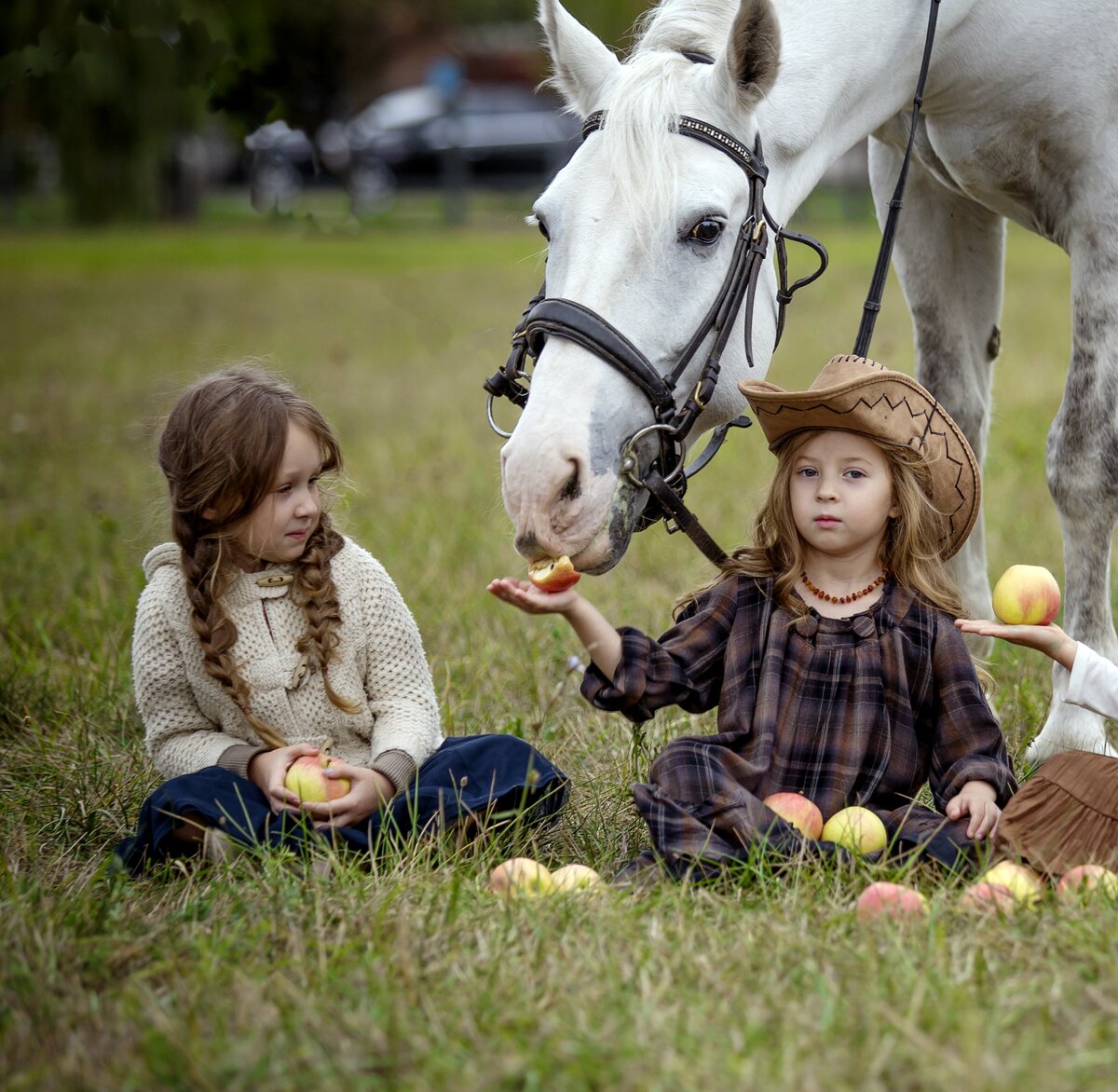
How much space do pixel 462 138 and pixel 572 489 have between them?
2786 cm

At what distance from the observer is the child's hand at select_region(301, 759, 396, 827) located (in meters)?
2.62

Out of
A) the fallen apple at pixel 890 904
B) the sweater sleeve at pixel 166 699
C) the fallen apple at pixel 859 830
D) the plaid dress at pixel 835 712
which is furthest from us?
the sweater sleeve at pixel 166 699

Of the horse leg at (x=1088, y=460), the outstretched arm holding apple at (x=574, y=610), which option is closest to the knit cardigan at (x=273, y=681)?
the outstretched arm holding apple at (x=574, y=610)

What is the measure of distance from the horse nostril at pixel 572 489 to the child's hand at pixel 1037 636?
2.42ft

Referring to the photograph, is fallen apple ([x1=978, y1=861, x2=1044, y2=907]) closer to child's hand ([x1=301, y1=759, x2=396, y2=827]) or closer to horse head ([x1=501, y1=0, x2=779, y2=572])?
horse head ([x1=501, y1=0, x2=779, y2=572])

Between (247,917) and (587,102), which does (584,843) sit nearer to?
(247,917)

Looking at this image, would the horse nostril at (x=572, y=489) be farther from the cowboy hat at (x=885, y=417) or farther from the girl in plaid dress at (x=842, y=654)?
the cowboy hat at (x=885, y=417)

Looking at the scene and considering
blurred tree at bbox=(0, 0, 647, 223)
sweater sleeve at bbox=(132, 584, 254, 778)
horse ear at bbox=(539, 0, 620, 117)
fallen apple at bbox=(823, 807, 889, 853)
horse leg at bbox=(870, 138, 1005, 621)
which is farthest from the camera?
blurred tree at bbox=(0, 0, 647, 223)

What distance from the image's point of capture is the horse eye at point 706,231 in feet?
8.76

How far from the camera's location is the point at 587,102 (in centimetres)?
295

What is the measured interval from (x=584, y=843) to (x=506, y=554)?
2446 millimetres

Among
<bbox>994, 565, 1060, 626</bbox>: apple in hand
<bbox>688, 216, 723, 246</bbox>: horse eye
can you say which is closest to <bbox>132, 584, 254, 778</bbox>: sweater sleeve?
<bbox>688, 216, 723, 246</bbox>: horse eye

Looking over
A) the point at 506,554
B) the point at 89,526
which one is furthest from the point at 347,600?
the point at 89,526

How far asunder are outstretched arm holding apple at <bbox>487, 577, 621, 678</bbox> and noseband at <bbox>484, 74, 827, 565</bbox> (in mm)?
243
